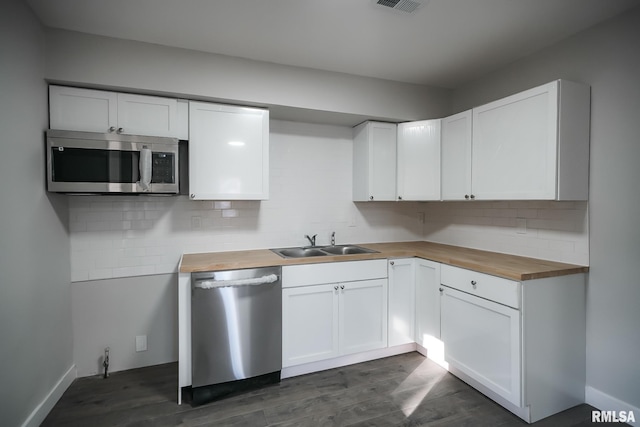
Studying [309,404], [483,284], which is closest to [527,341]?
[483,284]

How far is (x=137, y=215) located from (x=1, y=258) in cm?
106

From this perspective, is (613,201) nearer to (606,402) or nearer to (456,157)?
(456,157)

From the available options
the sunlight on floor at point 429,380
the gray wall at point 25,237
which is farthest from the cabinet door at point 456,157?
the gray wall at point 25,237

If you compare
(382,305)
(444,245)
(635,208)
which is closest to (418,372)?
(382,305)

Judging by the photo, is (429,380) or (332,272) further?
(332,272)

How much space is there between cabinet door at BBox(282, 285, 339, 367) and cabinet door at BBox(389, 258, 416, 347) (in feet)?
1.78

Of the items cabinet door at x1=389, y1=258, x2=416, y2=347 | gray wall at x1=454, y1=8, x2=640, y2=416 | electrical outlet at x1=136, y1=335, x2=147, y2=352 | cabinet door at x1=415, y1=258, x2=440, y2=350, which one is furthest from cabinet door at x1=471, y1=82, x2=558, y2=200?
electrical outlet at x1=136, y1=335, x2=147, y2=352

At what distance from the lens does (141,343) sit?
265 cm

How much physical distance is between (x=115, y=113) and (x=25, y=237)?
1004mm

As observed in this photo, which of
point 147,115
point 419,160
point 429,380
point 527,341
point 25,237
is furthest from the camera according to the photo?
point 419,160

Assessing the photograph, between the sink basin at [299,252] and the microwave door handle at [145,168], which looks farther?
the sink basin at [299,252]

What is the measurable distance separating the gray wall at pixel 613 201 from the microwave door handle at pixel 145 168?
307 cm

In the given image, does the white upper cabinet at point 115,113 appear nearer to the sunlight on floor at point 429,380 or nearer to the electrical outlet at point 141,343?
the electrical outlet at point 141,343

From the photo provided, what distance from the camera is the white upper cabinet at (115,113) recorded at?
2.18 metres
